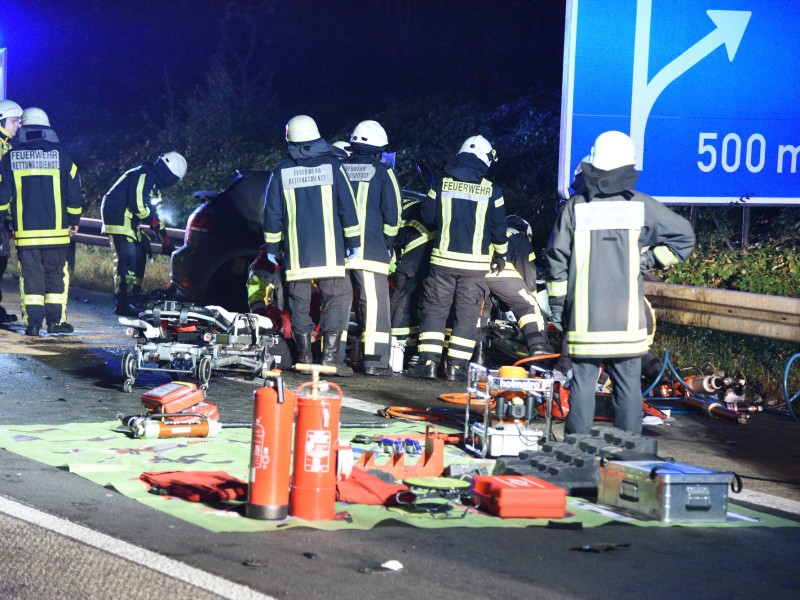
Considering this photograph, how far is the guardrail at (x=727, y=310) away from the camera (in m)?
10.5

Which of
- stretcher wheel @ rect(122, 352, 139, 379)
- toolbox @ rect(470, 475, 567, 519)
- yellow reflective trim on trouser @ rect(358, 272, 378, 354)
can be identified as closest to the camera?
toolbox @ rect(470, 475, 567, 519)

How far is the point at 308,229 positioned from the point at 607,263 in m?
4.10

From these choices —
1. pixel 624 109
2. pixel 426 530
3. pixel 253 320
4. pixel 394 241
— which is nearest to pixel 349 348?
pixel 394 241

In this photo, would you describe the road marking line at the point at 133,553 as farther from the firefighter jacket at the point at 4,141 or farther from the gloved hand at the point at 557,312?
the firefighter jacket at the point at 4,141

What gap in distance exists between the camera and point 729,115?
13.2m

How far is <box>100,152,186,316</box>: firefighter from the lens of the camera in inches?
618

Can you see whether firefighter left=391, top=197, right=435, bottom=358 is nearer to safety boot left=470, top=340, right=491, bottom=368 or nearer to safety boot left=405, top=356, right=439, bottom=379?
safety boot left=405, top=356, right=439, bottom=379

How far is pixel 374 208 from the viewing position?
11984 millimetres

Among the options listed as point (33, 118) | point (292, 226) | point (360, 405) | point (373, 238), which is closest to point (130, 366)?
point (360, 405)

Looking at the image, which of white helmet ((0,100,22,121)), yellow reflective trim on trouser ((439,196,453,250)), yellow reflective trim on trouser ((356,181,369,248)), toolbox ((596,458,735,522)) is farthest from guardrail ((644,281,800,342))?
white helmet ((0,100,22,121))

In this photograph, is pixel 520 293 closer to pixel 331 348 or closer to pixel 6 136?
pixel 331 348

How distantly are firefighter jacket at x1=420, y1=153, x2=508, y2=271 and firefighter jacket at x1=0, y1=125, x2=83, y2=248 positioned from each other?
13.3 ft

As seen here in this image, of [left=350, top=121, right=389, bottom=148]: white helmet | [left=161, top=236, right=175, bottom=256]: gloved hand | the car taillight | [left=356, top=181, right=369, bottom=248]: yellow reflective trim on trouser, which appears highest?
[left=350, top=121, right=389, bottom=148]: white helmet

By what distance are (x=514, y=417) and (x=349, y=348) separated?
188 inches
